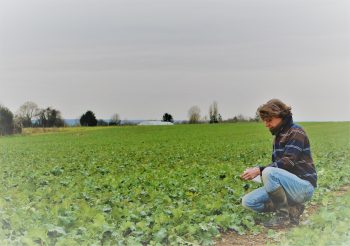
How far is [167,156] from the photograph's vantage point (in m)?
20.4

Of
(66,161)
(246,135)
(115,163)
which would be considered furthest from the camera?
(246,135)

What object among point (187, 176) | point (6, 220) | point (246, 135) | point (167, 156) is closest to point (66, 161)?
point (167, 156)

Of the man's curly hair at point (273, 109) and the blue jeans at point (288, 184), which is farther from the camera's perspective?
the blue jeans at point (288, 184)

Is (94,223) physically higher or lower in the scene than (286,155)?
lower

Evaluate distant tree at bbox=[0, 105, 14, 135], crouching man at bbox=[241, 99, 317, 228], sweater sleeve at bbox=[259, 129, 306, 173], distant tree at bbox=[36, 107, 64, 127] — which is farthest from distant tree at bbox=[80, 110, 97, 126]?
sweater sleeve at bbox=[259, 129, 306, 173]

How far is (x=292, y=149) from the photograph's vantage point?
6.50 meters

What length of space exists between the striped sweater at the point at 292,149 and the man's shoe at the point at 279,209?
35 centimetres

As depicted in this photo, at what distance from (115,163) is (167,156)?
2.69 meters

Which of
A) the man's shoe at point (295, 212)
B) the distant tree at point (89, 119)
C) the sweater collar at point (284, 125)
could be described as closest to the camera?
the sweater collar at point (284, 125)

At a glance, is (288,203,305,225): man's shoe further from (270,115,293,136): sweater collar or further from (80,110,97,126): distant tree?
(80,110,97,126): distant tree

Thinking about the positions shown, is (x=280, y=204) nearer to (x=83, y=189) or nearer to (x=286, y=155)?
(x=286, y=155)

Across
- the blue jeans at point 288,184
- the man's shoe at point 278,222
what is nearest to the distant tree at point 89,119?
the man's shoe at point 278,222

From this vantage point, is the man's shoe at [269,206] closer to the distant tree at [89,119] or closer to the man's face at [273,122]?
the man's face at [273,122]

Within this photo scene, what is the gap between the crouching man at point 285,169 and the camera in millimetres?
6457
